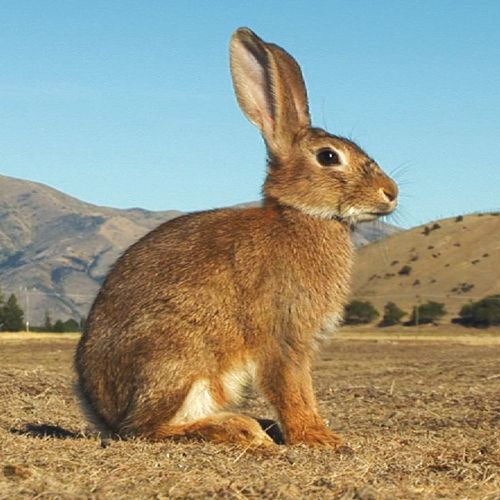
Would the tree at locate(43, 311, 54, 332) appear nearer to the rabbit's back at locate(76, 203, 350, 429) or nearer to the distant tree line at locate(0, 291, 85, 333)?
the distant tree line at locate(0, 291, 85, 333)

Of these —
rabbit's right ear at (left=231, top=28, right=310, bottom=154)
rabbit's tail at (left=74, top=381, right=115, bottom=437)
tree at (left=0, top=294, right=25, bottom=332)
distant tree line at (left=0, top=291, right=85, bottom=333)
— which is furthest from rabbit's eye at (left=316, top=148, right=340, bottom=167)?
tree at (left=0, top=294, right=25, bottom=332)

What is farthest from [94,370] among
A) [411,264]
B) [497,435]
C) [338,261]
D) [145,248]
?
[411,264]

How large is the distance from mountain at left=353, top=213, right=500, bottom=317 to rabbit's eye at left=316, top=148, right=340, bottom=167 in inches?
2811

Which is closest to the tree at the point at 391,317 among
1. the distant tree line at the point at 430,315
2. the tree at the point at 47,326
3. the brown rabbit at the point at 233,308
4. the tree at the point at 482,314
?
the distant tree line at the point at 430,315

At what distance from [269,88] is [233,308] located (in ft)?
6.45

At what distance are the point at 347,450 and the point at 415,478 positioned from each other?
1.15 m

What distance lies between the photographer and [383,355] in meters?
26.3

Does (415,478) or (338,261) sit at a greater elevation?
(338,261)

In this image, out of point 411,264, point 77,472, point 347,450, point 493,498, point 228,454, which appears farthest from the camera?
point 411,264

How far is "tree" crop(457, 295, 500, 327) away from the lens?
6238 centimetres

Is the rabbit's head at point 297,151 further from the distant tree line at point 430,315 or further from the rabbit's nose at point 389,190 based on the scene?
the distant tree line at point 430,315

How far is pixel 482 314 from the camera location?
63344 mm

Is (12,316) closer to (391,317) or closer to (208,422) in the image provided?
(391,317)

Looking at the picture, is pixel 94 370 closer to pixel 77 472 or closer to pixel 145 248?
pixel 145 248
